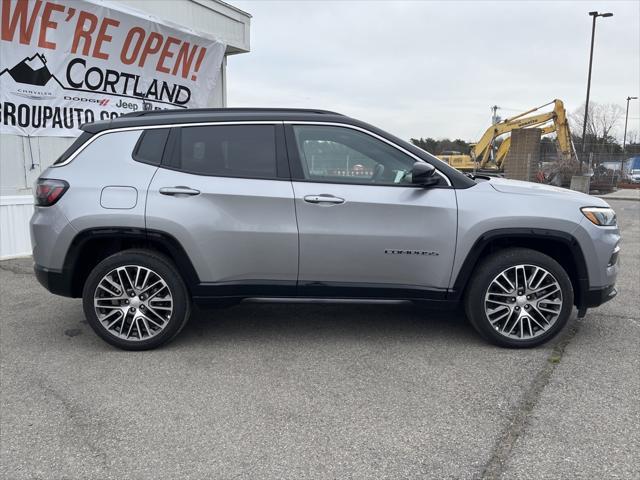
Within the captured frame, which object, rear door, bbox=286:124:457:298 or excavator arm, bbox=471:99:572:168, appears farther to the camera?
excavator arm, bbox=471:99:572:168

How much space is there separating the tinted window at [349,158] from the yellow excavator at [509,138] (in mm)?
21381

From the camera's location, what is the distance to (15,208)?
304 inches

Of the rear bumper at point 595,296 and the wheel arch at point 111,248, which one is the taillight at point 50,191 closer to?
the wheel arch at point 111,248

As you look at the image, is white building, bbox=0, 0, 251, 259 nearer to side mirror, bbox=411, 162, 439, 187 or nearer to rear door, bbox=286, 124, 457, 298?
rear door, bbox=286, 124, 457, 298

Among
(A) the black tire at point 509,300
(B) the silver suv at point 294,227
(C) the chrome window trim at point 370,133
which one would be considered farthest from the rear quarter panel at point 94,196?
(A) the black tire at point 509,300

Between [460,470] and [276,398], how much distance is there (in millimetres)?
1240

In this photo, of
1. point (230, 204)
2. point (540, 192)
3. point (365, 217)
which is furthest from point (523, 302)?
point (230, 204)

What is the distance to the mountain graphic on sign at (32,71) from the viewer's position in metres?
7.51

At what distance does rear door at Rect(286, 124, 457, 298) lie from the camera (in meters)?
3.92

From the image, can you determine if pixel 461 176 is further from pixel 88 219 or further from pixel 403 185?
pixel 88 219

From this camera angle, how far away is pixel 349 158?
4.04 m

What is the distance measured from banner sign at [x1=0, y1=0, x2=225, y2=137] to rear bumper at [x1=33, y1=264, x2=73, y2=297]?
4.61 meters

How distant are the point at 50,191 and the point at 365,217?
95.0 inches

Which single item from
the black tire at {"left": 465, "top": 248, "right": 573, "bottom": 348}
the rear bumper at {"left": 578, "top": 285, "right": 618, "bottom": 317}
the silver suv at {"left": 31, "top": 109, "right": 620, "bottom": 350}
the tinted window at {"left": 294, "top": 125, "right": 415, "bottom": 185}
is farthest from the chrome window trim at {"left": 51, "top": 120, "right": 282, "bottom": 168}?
the rear bumper at {"left": 578, "top": 285, "right": 618, "bottom": 317}
